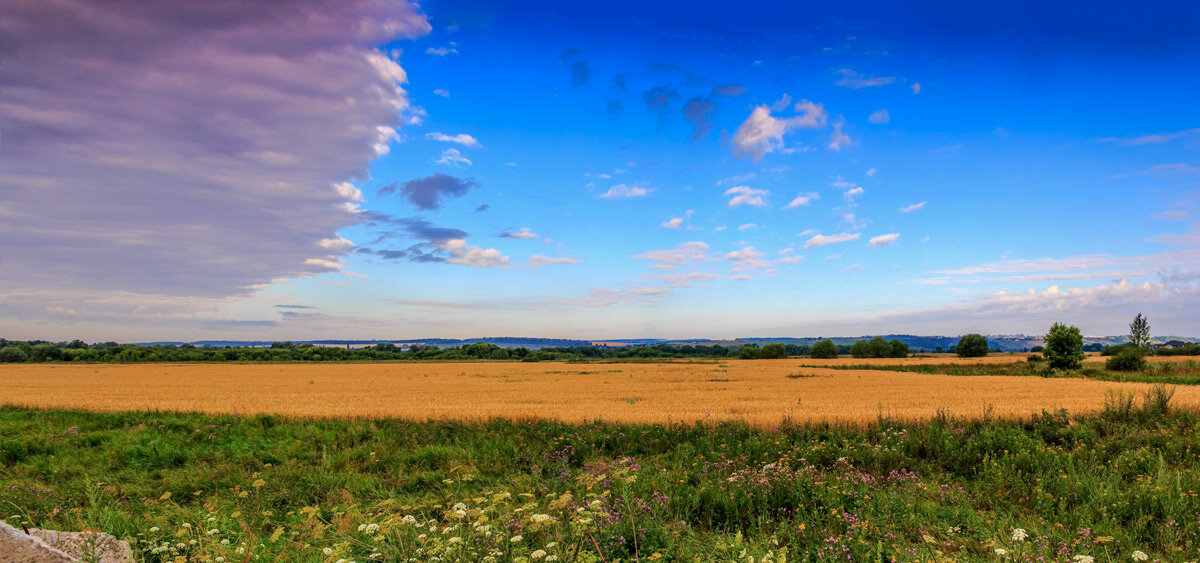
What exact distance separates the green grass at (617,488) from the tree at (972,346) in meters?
95.9

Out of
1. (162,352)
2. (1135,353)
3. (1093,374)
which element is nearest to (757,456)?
(1093,374)

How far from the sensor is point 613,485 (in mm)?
8539

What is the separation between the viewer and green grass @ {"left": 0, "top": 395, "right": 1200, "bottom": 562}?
5543mm

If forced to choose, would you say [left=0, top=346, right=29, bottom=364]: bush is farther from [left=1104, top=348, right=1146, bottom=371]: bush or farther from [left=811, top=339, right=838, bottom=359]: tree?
[left=1104, top=348, right=1146, bottom=371]: bush

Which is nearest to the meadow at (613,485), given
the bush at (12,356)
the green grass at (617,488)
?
the green grass at (617,488)

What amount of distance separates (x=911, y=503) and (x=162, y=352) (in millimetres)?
123766

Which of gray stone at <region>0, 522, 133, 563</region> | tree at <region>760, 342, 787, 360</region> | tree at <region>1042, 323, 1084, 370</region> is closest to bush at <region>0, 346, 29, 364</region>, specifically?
gray stone at <region>0, 522, 133, 563</region>

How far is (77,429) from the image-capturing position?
613 inches

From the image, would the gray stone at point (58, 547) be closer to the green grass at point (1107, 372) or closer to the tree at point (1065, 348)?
the green grass at point (1107, 372)

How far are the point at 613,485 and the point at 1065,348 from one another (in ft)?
185

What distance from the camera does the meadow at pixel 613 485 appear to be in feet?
18.1

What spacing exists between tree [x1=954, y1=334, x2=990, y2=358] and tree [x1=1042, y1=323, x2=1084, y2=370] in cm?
5259

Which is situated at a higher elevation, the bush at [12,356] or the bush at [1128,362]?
the bush at [1128,362]

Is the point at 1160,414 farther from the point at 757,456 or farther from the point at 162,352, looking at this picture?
the point at 162,352
